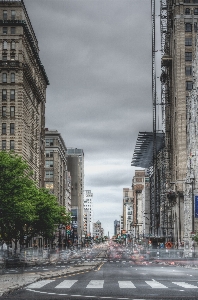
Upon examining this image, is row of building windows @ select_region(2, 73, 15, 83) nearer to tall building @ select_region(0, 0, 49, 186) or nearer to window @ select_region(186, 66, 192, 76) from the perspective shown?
tall building @ select_region(0, 0, 49, 186)

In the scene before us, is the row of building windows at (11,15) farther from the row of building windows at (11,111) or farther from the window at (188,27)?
the window at (188,27)

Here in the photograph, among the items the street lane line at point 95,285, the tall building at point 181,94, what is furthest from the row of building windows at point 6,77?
the street lane line at point 95,285

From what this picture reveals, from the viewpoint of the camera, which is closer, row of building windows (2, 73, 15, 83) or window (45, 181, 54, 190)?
row of building windows (2, 73, 15, 83)

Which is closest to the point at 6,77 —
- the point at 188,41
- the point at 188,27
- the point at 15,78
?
the point at 15,78

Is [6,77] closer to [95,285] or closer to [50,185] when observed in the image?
[50,185]

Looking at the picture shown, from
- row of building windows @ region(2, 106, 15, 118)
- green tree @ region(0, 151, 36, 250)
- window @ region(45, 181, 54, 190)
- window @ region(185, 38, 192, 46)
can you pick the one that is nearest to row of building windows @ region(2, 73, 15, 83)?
row of building windows @ region(2, 106, 15, 118)

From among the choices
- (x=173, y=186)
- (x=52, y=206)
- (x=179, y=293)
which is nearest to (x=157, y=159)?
(x=173, y=186)

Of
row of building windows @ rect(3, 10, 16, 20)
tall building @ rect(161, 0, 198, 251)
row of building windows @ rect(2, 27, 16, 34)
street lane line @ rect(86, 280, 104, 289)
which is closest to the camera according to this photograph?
street lane line @ rect(86, 280, 104, 289)

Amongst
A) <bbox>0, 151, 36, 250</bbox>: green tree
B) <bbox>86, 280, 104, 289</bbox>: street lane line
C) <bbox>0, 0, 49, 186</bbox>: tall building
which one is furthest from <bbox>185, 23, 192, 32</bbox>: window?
<bbox>86, 280, 104, 289</bbox>: street lane line

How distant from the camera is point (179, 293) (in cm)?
2303

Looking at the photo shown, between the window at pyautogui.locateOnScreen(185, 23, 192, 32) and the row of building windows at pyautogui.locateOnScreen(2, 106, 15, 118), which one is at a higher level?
the window at pyautogui.locateOnScreen(185, 23, 192, 32)

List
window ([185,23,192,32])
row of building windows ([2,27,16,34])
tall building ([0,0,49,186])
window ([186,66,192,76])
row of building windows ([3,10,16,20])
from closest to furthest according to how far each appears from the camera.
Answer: tall building ([0,0,49,186]) < row of building windows ([2,27,16,34]) < row of building windows ([3,10,16,20]) < window ([186,66,192,76]) < window ([185,23,192,32])

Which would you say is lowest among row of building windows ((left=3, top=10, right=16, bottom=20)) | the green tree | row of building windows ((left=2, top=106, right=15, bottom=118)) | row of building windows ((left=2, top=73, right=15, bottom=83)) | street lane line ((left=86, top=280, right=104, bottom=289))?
street lane line ((left=86, top=280, right=104, bottom=289))

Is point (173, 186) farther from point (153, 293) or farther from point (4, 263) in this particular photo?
point (153, 293)
